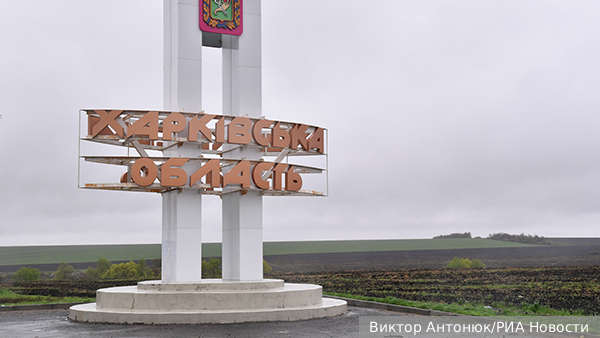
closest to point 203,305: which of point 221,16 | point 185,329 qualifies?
point 185,329

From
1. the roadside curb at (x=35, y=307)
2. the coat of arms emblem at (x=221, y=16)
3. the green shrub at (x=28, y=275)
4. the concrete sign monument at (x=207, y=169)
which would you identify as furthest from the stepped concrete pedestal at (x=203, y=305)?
the green shrub at (x=28, y=275)

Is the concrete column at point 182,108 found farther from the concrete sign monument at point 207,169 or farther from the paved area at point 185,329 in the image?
the paved area at point 185,329

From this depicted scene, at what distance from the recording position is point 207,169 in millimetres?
19875

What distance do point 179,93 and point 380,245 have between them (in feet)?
470

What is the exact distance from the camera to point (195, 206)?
20.4 metres

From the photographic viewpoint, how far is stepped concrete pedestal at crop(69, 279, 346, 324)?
17.2m

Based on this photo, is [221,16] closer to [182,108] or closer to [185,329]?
[182,108]

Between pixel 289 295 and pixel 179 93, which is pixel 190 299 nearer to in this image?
pixel 289 295

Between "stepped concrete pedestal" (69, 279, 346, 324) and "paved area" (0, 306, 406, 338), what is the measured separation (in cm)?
45

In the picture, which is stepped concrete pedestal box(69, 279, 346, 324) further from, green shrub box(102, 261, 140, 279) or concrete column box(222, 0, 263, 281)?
green shrub box(102, 261, 140, 279)

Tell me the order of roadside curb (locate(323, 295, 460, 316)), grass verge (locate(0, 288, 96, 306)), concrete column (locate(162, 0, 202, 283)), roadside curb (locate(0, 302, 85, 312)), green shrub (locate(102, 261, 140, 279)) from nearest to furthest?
roadside curb (locate(323, 295, 460, 316)) → concrete column (locate(162, 0, 202, 283)) → roadside curb (locate(0, 302, 85, 312)) → grass verge (locate(0, 288, 96, 306)) → green shrub (locate(102, 261, 140, 279))

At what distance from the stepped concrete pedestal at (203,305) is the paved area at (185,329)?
1.48 ft

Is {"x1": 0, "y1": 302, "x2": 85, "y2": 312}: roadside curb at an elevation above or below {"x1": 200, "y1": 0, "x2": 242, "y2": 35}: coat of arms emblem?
below

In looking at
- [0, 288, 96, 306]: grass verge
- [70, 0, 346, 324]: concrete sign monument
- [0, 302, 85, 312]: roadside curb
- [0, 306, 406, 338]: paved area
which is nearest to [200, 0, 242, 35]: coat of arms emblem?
[70, 0, 346, 324]: concrete sign monument
